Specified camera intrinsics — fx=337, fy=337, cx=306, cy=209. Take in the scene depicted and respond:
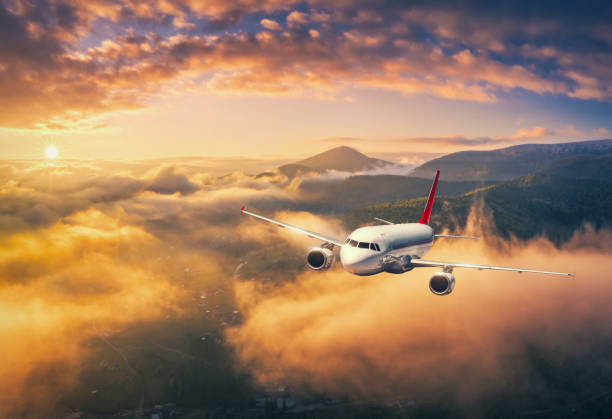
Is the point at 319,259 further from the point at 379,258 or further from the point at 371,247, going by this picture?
the point at 379,258

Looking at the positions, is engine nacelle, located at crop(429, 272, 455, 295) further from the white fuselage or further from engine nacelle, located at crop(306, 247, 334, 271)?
engine nacelle, located at crop(306, 247, 334, 271)

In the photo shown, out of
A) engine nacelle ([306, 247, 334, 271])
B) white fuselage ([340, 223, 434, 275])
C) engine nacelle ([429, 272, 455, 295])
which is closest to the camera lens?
engine nacelle ([429, 272, 455, 295])

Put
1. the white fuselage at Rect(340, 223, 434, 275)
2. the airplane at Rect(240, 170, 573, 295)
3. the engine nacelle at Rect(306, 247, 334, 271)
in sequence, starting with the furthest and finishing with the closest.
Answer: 1. the engine nacelle at Rect(306, 247, 334, 271)
2. the white fuselage at Rect(340, 223, 434, 275)
3. the airplane at Rect(240, 170, 573, 295)

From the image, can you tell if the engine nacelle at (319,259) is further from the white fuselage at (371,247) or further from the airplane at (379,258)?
the white fuselage at (371,247)

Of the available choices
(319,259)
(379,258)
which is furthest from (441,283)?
(319,259)

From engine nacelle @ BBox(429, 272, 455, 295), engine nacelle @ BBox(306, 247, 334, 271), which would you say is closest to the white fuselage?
engine nacelle @ BBox(306, 247, 334, 271)
